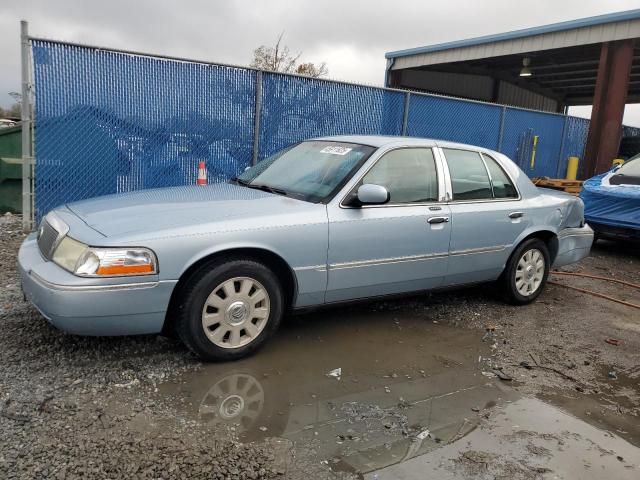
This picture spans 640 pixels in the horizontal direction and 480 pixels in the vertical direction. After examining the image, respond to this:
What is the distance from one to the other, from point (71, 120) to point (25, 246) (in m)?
3.20

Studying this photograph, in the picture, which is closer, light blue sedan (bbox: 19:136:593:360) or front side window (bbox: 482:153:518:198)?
light blue sedan (bbox: 19:136:593:360)

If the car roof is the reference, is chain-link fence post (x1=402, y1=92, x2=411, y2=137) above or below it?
above

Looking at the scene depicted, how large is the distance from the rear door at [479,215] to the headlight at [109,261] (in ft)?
8.33

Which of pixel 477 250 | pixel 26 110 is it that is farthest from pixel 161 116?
pixel 477 250

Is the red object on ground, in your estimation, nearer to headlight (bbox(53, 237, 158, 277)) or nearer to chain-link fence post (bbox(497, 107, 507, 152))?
headlight (bbox(53, 237, 158, 277))

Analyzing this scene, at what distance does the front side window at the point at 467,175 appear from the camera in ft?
15.5

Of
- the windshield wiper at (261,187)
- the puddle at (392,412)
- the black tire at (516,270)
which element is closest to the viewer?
the puddle at (392,412)

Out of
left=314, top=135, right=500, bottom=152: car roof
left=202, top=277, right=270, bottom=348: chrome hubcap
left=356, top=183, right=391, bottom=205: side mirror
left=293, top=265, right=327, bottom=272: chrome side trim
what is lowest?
left=202, top=277, right=270, bottom=348: chrome hubcap

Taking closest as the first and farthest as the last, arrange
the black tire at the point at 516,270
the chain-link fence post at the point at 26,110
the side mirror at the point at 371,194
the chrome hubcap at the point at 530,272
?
the side mirror at the point at 371,194 → the black tire at the point at 516,270 → the chrome hubcap at the point at 530,272 → the chain-link fence post at the point at 26,110

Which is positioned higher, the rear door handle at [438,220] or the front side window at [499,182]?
the front side window at [499,182]

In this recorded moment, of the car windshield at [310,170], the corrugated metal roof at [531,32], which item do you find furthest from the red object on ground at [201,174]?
the corrugated metal roof at [531,32]

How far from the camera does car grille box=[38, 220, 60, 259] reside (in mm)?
3474

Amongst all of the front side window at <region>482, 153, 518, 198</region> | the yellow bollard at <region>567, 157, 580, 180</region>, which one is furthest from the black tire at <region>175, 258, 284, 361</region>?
the yellow bollard at <region>567, 157, 580, 180</region>

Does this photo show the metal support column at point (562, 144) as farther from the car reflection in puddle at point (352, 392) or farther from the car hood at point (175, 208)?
the car hood at point (175, 208)
